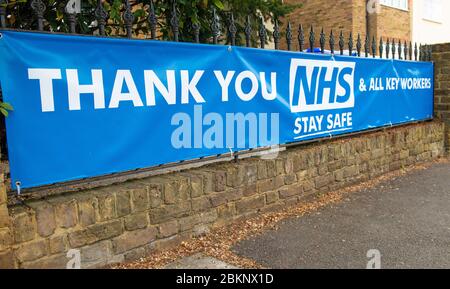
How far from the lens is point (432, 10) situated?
21.7m

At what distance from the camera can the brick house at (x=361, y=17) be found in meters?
17.0

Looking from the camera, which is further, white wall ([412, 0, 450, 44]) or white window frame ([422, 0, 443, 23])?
white window frame ([422, 0, 443, 23])

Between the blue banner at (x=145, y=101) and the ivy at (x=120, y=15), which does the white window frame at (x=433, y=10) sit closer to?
the ivy at (x=120, y=15)

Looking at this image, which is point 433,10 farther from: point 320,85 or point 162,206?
point 162,206

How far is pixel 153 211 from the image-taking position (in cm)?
356

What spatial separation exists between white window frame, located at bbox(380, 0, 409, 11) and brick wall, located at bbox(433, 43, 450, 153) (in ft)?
36.4

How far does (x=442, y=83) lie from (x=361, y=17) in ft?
33.2

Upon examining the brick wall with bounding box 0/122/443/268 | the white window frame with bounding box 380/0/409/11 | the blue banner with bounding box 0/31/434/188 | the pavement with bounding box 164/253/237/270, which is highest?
the white window frame with bounding box 380/0/409/11

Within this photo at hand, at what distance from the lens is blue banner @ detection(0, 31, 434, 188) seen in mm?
2924

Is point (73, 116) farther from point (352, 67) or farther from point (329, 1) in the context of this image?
point (329, 1)

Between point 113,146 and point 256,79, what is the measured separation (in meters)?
1.80

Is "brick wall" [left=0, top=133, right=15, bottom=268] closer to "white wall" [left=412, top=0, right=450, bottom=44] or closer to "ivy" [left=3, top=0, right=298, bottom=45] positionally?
"ivy" [left=3, top=0, right=298, bottom=45]

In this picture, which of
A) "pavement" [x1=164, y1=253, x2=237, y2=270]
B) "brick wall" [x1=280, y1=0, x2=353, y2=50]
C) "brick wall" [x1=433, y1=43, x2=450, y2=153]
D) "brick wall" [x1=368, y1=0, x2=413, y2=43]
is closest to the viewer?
"pavement" [x1=164, y1=253, x2=237, y2=270]

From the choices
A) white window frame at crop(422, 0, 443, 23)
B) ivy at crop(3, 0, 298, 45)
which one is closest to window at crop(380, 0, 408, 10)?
white window frame at crop(422, 0, 443, 23)
